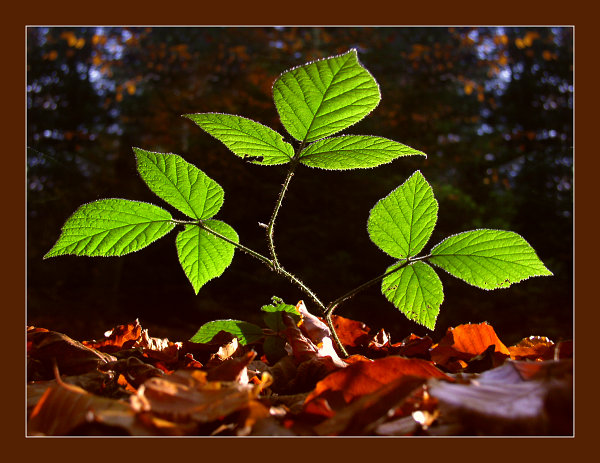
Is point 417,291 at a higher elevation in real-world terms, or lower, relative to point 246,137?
lower

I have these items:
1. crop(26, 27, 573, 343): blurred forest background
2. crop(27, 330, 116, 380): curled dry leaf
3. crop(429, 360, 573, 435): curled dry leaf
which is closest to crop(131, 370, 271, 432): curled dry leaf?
crop(429, 360, 573, 435): curled dry leaf

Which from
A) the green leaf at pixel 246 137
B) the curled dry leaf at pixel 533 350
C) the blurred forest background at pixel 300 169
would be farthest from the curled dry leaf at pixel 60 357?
the blurred forest background at pixel 300 169

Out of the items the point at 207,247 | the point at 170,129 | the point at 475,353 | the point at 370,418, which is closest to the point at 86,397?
the point at 370,418

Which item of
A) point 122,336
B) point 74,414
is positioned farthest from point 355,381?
point 122,336

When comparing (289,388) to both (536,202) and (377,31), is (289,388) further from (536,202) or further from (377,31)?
(377,31)

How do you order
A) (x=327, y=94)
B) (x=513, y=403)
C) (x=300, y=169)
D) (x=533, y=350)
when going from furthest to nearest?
(x=300, y=169), (x=533, y=350), (x=327, y=94), (x=513, y=403)

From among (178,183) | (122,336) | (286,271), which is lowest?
(122,336)

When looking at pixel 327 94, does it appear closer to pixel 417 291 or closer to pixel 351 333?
pixel 417 291
